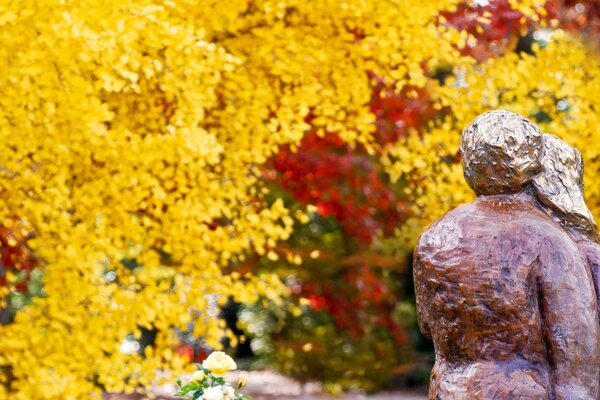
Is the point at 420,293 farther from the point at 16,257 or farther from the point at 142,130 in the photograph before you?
the point at 16,257

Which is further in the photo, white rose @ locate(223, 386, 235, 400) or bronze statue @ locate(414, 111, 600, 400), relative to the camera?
white rose @ locate(223, 386, 235, 400)

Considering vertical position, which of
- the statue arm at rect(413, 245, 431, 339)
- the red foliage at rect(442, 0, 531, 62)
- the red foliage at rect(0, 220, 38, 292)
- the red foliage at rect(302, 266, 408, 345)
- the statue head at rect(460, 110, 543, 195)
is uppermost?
the statue head at rect(460, 110, 543, 195)

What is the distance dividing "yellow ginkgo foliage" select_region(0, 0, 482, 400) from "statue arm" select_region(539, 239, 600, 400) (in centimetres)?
263

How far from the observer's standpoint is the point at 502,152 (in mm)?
2773

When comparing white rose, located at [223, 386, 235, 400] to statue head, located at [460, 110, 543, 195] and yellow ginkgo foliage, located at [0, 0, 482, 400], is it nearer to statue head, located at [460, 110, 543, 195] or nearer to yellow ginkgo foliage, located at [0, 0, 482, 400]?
statue head, located at [460, 110, 543, 195]

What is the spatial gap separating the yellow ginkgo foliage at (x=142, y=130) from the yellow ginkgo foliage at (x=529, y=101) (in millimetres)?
316

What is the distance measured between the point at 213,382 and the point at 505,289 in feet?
4.89

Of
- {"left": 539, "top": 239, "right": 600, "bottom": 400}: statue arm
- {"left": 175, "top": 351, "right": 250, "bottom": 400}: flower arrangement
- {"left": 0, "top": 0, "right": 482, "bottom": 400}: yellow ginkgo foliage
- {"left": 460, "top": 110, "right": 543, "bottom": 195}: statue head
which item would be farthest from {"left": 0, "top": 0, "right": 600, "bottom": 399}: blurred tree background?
{"left": 539, "top": 239, "right": 600, "bottom": 400}: statue arm

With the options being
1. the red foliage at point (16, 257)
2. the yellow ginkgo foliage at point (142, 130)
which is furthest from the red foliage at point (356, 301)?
the red foliage at point (16, 257)

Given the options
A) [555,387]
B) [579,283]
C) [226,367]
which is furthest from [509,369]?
[226,367]

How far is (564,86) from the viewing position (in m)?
6.17

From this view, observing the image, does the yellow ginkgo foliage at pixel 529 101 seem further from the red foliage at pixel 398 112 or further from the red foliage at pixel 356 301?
the red foliage at pixel 356 301

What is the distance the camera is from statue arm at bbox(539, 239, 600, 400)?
2609mm

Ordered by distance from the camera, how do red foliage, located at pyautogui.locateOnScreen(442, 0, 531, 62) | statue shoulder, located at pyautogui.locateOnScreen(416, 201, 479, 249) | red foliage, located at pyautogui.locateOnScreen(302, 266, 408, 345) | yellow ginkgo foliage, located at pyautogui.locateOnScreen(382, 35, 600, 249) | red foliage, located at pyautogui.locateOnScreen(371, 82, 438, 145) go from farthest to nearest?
red foliage, located at pyautogui.locateOnScreen(302, 266, 408, 345), red foliage, located at pyautogui.locateOnScreen(371, 82, 438, 145), red foliage, located at pyautogui.locateOnScreen(442, 0, 531, 62), yellow ginkgo foliage, located at pyautogui.locateOnScreen(382, 35, 600, 249), statue shoulder, located at pyautogui.locateOnScreen(416, 201, 479, 249)
